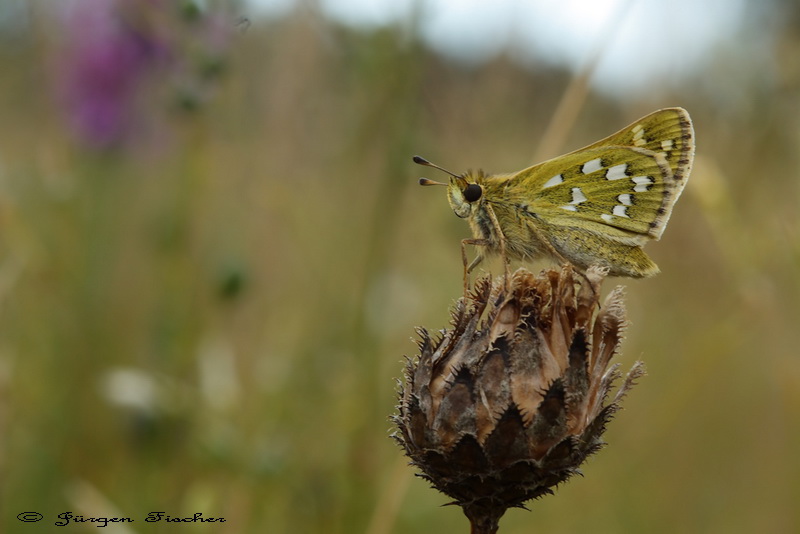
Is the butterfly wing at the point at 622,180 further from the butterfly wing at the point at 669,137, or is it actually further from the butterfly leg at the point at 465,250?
the butterfly leg at the point at 465,250

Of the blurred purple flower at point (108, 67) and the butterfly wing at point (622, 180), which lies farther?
the blurred purple flower at point (108, 67)

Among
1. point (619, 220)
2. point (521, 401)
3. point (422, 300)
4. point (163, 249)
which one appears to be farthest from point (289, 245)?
point (521, 401)

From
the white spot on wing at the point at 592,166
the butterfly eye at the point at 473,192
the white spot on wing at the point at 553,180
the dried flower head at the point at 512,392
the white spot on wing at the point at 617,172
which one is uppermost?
the butterfly eye at the point at 473,192

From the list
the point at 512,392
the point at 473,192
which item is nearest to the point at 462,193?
the point at 473,192

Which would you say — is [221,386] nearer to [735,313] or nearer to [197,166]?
[197,166]

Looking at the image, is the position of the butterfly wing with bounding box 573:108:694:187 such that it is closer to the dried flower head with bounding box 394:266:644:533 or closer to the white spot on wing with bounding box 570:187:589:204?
the white spot on wing with bounding box 570:187:589:204

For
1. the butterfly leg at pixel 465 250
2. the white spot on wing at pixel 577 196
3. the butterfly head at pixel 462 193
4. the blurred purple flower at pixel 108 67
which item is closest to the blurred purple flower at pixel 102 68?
the blurred purple flower at pixel 108 67
